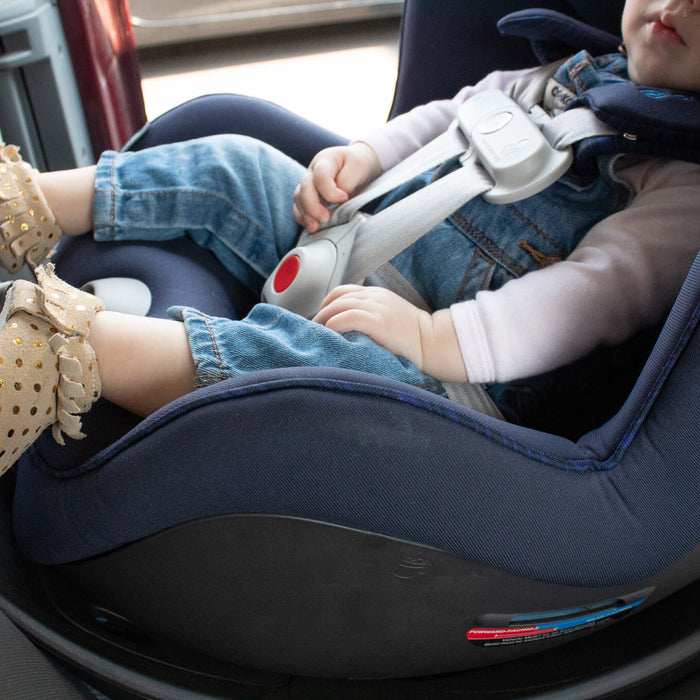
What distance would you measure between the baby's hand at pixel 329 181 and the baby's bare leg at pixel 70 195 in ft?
0.74

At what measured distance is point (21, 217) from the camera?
0.72 metres

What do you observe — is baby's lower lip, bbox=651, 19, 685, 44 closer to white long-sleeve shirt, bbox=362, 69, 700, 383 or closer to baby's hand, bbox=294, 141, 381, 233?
white long-sleeve shirt, bbox=362, 69, 700, 383

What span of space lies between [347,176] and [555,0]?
366 mm

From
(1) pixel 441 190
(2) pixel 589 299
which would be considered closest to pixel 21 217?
(1) pixel 441 190

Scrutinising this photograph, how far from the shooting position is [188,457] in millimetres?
486

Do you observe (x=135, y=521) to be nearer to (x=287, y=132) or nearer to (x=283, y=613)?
(x=283, y=613)

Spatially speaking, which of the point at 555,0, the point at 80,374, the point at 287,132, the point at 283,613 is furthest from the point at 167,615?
the point at 555,0

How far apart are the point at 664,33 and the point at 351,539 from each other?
53 cm

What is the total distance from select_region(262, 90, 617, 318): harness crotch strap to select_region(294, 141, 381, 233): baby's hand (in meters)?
0.01

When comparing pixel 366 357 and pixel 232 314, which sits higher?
pixel 366 357

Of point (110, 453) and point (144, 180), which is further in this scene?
point (144, 180)

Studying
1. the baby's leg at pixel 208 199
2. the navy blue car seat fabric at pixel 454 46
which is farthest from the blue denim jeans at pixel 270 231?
the navy blue car seat fabric at pixel 454 46

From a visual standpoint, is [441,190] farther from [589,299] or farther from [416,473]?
[416,473]

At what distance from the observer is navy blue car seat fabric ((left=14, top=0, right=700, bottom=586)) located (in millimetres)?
479
